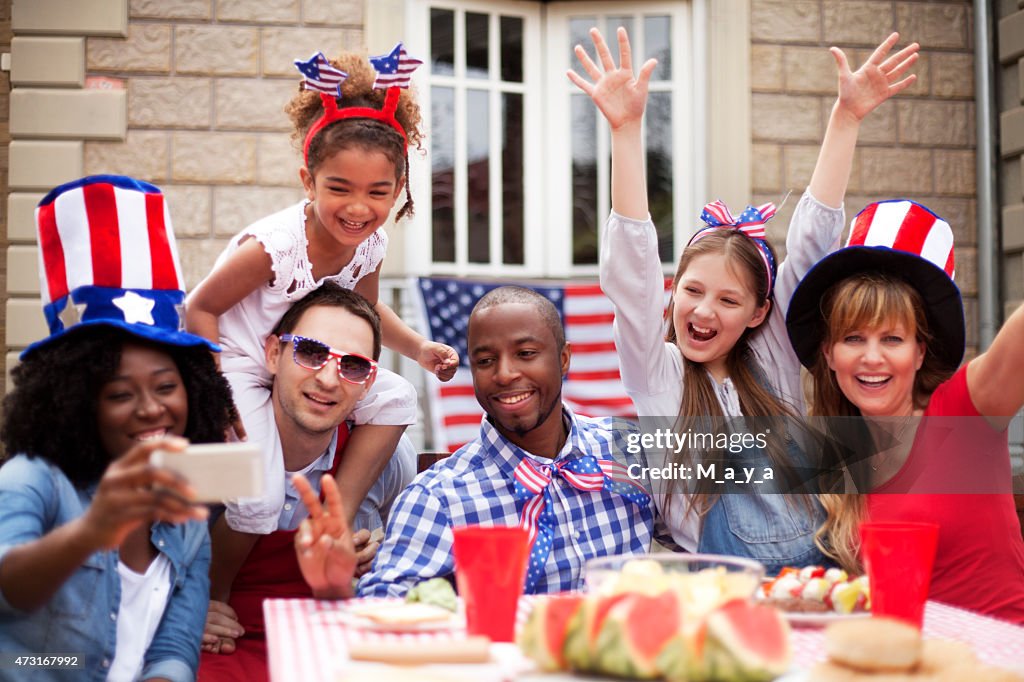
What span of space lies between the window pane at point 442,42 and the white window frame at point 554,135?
0.48 ft

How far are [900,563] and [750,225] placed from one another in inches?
54.7

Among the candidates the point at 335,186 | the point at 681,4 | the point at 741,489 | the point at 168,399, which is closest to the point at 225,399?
the point at 168,399

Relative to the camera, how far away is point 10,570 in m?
1.72

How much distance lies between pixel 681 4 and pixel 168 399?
5.43 metres

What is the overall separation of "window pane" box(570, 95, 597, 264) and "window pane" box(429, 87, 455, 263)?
0.78 metres

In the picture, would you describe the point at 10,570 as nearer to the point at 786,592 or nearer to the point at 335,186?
the point at 786,592

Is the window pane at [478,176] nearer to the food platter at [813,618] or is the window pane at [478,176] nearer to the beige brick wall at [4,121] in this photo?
the beige brick wall at [4,121]

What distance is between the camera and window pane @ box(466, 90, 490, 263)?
6.71m

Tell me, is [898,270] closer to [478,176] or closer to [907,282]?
[907,282]

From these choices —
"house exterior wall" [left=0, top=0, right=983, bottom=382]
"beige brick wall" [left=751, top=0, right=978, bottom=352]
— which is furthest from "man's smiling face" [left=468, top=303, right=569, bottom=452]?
"beige brick wall" [left=751, top=0, right=978, bottom=352]

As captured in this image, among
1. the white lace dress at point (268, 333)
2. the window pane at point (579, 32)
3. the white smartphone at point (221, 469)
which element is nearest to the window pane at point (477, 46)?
the window pane at point (579, 32)

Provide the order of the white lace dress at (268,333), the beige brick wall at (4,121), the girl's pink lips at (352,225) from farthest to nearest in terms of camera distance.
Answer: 1. the beige brick wall at (4,121)
2. the girl's pink lips at (352,225)
3. the white lace dress at (268,333)

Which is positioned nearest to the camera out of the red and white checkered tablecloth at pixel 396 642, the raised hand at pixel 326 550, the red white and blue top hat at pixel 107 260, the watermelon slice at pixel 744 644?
the watermelon slice at pixel 744 644

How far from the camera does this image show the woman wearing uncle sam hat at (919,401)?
2.28m
